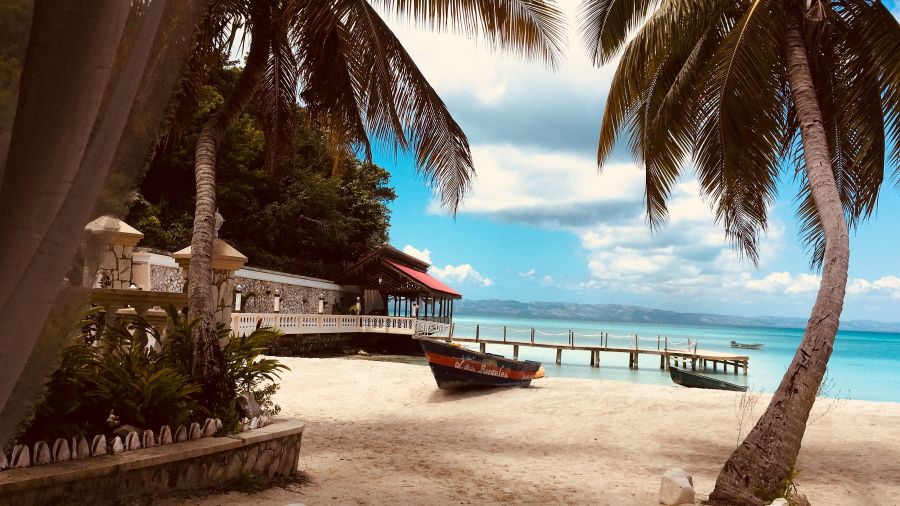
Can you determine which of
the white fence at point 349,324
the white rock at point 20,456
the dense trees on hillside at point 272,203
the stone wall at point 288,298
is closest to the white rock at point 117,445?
the white rock at point 20,456

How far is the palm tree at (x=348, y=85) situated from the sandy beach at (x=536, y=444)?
2203 mm

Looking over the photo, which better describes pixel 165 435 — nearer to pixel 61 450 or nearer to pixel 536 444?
pixel 61 450

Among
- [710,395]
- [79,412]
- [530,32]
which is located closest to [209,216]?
[79,412]

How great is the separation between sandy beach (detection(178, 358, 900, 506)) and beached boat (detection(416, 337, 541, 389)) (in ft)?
1.07

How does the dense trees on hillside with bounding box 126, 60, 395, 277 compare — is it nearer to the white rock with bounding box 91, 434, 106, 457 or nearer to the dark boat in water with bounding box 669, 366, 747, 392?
the dark boat in water with bounding box 669, 366, 747, 392

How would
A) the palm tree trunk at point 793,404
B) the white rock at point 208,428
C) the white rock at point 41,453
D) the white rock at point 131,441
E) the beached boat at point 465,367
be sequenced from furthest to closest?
1. the beached boat at point 465,367
2. the palm tree trunk at point 793,404
3. the white rock at point 208,428
4. the white rock at point 131,441
5. the white rock at point 41,453

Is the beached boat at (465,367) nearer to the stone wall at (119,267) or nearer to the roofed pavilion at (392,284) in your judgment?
the stone wall at (119,267)

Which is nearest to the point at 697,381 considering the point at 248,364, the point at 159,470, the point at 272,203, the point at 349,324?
the point at 349,324

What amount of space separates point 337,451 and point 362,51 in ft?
16.2

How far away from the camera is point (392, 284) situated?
33.7 meters

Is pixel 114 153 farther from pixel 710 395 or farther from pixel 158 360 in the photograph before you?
pixel 710 395

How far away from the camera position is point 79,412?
4.76 metres

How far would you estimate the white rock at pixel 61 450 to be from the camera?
4.14 meters

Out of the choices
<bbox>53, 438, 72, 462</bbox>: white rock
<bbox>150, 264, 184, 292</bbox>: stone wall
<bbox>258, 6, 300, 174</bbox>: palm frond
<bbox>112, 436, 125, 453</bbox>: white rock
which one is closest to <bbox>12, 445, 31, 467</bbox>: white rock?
<bbox>53, 438, 72, 462</bbox>: white rock
